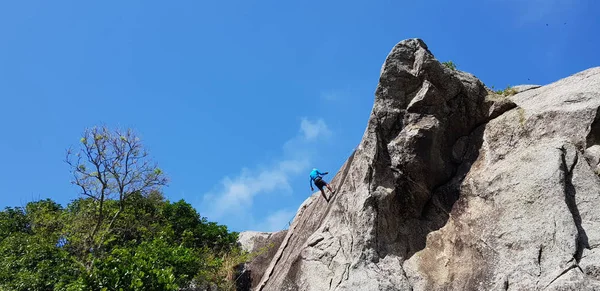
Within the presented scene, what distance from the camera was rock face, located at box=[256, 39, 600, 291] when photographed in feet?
42.7

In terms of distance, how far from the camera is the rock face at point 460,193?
A: 13.0m

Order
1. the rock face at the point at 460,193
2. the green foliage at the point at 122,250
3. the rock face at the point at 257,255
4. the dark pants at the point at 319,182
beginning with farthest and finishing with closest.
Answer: the rock face at the point at 257,255, the dark pants at the point at 319,182, the green foliage at the point at 122,250, the rock face at the point at 460,193

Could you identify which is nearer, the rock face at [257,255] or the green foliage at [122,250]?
the green foliage at [122,250]

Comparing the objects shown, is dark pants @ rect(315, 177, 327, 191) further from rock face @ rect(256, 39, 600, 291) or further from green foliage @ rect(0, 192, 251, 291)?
green foliage @ rect(0, 192, 251, 291)

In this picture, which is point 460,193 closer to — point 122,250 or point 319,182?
point 319,182

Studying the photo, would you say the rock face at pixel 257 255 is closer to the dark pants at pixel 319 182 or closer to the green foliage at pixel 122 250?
the green foliage at pixel 122 250

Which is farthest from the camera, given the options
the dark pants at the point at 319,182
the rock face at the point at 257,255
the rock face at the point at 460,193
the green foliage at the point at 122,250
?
the rock face at the point at 257,255

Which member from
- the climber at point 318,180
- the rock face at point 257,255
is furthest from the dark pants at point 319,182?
the rock face at point 257,255

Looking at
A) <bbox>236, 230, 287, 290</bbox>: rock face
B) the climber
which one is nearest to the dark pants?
the climber

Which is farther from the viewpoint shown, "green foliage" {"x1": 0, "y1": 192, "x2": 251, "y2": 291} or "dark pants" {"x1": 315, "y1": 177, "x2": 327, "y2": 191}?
"dark pants" {"x1": 315, "y1": 177, "x2": 327, "y2": 191}

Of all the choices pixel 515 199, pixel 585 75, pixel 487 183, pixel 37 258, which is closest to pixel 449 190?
pixel 487 183

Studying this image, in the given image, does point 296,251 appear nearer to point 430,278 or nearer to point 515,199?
point 430,278

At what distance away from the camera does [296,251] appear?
18656 millimetres

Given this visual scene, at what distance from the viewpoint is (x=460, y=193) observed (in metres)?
16.0
